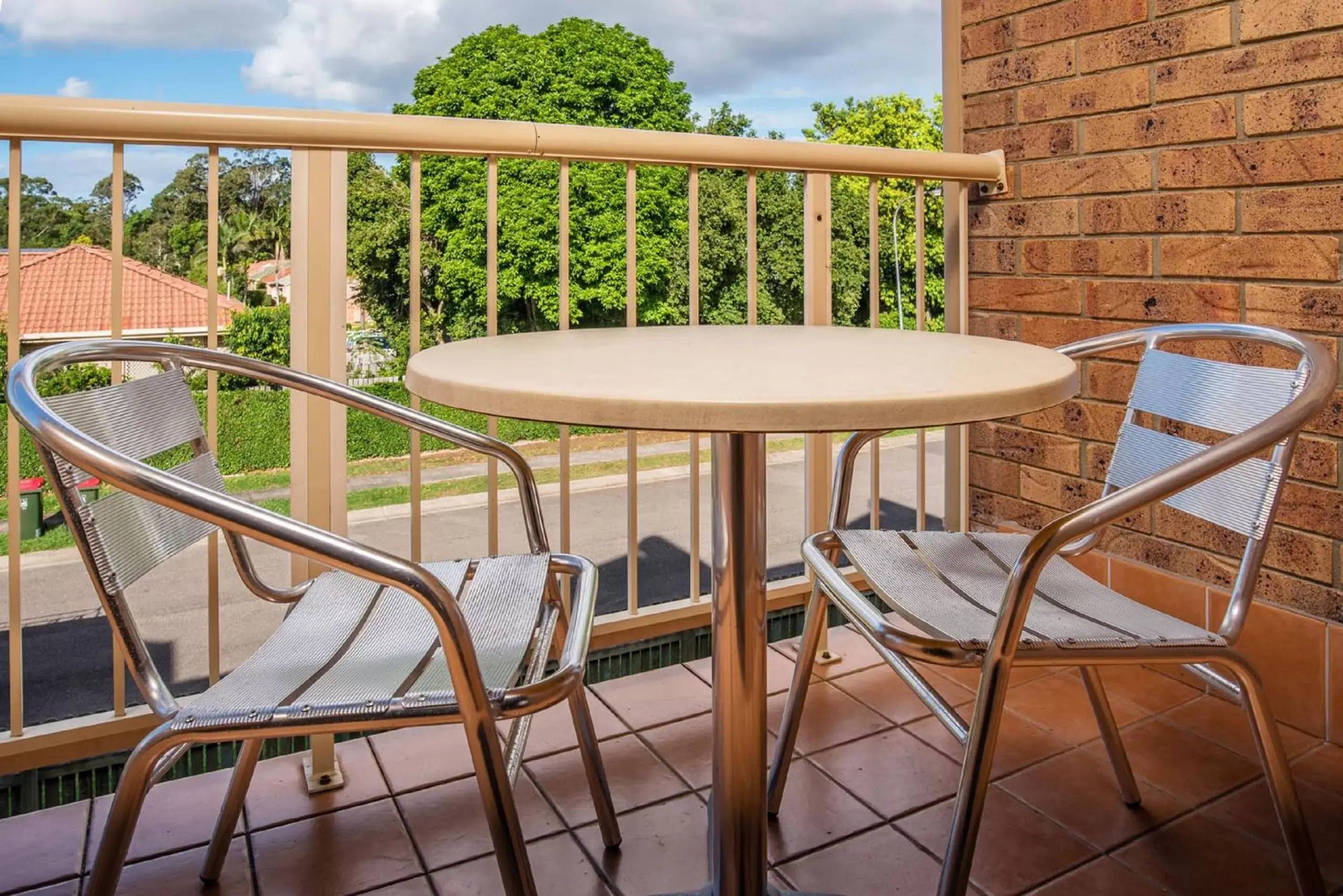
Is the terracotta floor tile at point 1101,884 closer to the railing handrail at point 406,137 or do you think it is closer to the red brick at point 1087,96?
the railing handrail at point 406,137

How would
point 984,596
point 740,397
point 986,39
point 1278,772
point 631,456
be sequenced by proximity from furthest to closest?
point 986,39, point 631,456, point 984,596, point 1278,772, point 740,397

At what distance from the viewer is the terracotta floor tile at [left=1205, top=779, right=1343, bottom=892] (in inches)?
62.4

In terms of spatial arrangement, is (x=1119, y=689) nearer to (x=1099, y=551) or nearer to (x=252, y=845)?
(x=1099, y=551)

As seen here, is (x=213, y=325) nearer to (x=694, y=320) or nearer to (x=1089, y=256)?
(x=694, y=320)

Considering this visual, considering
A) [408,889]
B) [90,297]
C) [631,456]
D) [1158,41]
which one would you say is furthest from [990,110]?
[90,297]

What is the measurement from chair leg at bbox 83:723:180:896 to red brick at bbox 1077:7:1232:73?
236cm

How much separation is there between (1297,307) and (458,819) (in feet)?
6.39

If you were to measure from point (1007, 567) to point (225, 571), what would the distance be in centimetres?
1977

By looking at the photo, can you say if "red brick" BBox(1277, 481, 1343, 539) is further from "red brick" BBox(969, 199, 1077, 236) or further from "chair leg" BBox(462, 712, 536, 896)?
"chair leg" BBox(462, 712, 536, 896)

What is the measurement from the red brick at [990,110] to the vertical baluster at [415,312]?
1.62 metres

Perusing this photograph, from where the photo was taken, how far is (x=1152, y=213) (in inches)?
90.4

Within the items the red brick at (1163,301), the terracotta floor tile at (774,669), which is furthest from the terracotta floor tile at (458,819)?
the red brick at (1163,301)

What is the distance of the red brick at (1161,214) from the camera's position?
2146 mm

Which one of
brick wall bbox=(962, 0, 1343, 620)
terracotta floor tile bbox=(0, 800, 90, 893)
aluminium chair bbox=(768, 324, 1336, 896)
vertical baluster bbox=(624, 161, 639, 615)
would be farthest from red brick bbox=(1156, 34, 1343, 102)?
terracotta floor tile bbox=(0, 800, 90, 893)
